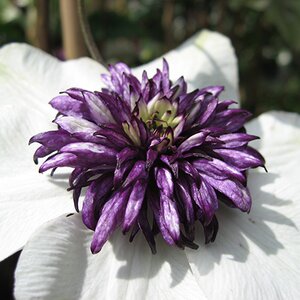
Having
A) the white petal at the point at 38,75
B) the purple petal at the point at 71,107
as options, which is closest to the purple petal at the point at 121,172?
the purple petal at the point at 71,107

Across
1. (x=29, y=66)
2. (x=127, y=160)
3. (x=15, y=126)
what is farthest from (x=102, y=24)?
(x=127, y=160)

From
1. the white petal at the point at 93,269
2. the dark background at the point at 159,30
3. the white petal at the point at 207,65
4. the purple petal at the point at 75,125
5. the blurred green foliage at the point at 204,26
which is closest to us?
the white petal at the point at 93,269

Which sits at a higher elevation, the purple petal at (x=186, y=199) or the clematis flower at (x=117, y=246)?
the purple petal at (x=186, y=199)

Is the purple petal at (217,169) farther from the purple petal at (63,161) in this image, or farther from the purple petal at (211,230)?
the purple petal at (63,161)

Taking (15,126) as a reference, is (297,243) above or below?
below

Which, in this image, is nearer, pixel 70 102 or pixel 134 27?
pixel 70 102

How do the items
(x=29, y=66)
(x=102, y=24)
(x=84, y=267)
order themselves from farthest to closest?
(x=102, y=24) → (x=29, y=66) → (x=84, y=267)

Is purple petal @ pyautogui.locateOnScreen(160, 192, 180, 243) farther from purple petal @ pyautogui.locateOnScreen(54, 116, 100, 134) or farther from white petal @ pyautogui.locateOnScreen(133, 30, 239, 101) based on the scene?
white petal @ pyautogui.locateOnScreen(133, 30, 239, 101)

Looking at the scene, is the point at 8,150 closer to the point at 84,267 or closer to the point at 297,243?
the point at 84,267
